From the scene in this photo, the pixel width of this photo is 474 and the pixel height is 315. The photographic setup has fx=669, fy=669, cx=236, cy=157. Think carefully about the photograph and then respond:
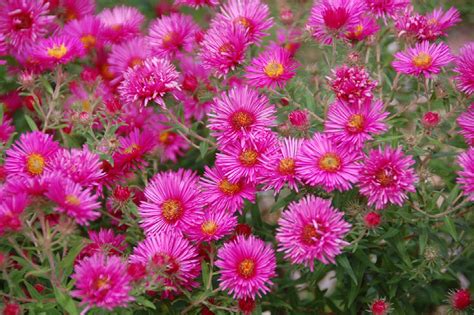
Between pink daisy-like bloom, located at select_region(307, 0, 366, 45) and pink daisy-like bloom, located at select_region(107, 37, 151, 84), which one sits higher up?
pink daisy-like bloom, located at select_region(107, 37, 151, 84)

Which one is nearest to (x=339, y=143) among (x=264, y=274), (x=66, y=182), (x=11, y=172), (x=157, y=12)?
(x=264, y=274)

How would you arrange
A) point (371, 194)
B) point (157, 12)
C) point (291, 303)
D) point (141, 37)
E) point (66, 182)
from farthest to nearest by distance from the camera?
1. point (157, 12)
2. point (141, 37)
3. point (291, 303)
4. point (371, 194)
5. point (66, 182)

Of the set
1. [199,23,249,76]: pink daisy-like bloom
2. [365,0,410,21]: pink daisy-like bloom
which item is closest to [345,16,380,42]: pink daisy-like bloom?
[365,0,410,21]: pink daisy-like bloom

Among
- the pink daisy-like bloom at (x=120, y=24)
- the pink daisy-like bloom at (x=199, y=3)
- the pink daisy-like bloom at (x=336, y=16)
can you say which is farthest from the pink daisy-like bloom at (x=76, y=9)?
the pink daisy-like bloom at (x=336, y=16)

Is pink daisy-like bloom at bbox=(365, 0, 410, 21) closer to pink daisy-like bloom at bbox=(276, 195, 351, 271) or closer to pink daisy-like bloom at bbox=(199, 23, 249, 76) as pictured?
pink daisy-like bloom at bbox=(199, 23, 249, 76)

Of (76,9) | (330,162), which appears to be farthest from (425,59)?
(76,9)

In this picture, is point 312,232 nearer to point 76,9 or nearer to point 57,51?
point 57,51

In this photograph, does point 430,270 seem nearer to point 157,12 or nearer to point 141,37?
point 141,37
